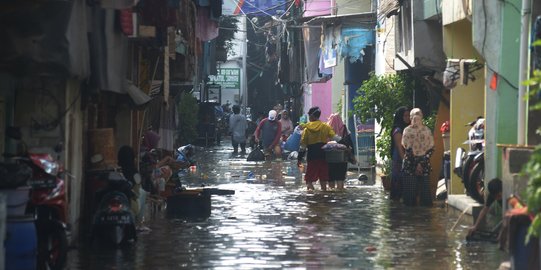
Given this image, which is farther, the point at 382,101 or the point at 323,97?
the point at 323,97

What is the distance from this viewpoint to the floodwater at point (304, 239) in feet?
42.5

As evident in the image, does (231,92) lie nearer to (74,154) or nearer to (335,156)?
(335,156)

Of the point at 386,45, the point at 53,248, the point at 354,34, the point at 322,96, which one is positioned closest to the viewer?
the point at 53,248

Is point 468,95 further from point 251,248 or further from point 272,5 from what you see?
point 272,5

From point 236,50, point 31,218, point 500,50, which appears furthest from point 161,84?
point 236,50

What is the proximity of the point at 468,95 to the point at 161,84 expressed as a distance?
232 inches

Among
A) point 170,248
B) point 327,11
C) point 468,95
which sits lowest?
point 170,248

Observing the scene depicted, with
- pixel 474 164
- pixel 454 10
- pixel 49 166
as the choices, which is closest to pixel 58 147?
pixel 49 166

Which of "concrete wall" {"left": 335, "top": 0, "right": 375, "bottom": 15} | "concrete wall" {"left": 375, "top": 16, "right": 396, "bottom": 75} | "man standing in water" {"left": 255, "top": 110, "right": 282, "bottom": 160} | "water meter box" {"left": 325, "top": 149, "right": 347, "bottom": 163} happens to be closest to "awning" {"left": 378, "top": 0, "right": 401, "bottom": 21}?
"concrete wall" {"left": 375, "top": 16, "right": 396, "bottom": 75}

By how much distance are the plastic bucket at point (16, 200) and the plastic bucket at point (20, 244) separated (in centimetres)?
7

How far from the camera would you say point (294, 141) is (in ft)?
125

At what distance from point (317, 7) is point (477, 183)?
29668mm

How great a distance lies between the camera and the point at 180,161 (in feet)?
66.2

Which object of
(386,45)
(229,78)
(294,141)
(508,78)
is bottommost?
(294,141)
